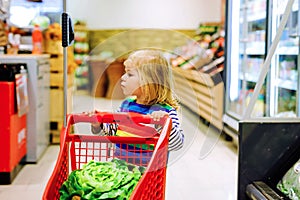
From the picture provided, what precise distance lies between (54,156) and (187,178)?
4.57 ft

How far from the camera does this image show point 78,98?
122 inches

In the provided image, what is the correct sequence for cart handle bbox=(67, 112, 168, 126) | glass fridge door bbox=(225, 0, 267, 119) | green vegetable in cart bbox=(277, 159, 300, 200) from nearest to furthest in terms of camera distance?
cart handle bbox=(67, 112, 168, 126), green vegetable in cart bbox=(277, 159, 300, 200), glass fridge door bbox=(225, 0, 267, 119)

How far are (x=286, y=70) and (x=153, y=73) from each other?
3.13 metres

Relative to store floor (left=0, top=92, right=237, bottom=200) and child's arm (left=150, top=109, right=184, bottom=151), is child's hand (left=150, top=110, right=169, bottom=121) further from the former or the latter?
store floor (left=0, top=92, right=237, bottom=200)

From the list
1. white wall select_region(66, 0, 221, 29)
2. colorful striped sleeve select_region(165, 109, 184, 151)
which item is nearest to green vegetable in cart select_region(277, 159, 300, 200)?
colorful striped sleeve select_region(165, 109, 184, 151)

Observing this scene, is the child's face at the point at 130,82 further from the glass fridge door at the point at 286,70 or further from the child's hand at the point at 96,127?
the glass fridge door at the point at 286,70

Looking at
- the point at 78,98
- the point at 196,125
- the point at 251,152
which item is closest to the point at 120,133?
the point at 196,125

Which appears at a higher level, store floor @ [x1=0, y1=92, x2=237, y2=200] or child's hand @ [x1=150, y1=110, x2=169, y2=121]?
child's hand @ [x1=150, y1=110, x2=169, y2=121]

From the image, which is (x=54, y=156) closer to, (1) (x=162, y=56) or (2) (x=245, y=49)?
(2) (x=245, y=49)

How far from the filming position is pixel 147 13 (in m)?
11.0

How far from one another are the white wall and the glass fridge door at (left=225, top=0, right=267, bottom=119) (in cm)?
538

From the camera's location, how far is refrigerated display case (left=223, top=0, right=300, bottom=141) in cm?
422

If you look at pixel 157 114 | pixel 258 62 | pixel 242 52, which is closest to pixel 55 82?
pixel 242 52

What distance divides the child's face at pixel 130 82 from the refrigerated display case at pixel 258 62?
8.45ft
